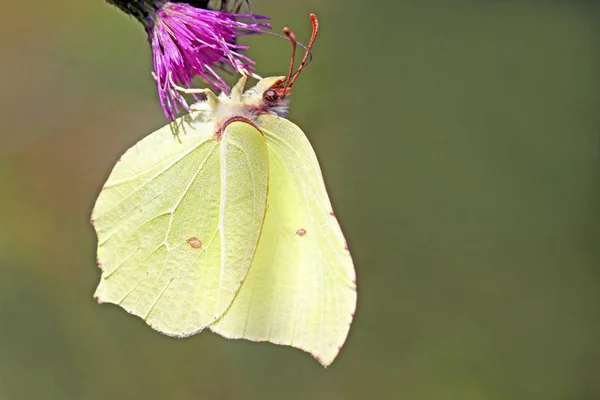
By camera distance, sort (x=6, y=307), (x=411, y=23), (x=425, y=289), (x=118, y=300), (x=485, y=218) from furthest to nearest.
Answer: (x=411, y=23), (x=485, y=218), (x=425, y=289), (x=6, y=307), (x=118, y=300)

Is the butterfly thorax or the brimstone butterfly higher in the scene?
the butterfly thorax

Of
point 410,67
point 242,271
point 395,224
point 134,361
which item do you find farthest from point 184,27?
point 410,67

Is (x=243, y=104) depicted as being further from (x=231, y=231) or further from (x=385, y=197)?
(x=385, y=197)

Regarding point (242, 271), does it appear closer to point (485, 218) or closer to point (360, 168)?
point (360, 168)

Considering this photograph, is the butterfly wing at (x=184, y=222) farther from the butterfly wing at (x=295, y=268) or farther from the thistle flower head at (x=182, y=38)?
the thistle flower head at (x=182, y=38)

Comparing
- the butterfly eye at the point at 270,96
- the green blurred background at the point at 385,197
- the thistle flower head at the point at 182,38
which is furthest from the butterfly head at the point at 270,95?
the green blurred background at the point at 385,197

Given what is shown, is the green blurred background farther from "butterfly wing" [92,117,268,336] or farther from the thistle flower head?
the thistle flower head

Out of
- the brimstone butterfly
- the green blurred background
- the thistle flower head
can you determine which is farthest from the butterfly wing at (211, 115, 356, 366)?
the green blurred background
